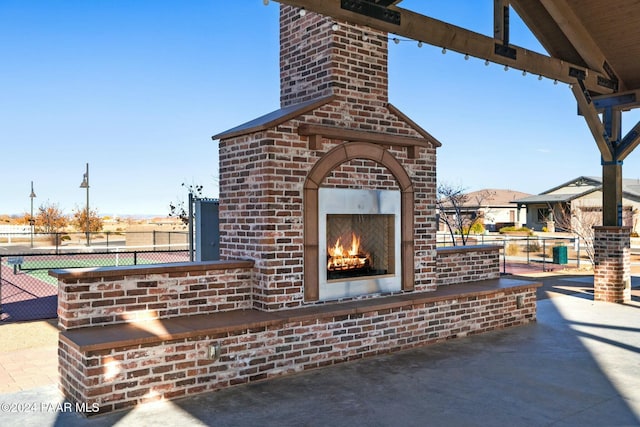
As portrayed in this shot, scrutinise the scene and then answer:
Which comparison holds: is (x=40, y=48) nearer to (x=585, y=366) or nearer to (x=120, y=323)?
(x=120, y=323)

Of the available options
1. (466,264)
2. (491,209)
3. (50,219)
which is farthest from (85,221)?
(491,209)

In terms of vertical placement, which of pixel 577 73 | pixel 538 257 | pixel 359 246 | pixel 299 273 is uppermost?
pixel 577 73

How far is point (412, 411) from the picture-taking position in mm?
4266

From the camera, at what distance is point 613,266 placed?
9820mm

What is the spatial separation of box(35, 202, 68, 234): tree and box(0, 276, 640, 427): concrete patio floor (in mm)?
36258

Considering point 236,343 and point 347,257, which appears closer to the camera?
point 236,343

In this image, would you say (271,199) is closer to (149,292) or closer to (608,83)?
(149,292)

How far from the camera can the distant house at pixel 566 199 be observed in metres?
34.2

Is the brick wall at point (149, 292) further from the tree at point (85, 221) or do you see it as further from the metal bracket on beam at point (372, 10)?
the tree at point (85, 221)

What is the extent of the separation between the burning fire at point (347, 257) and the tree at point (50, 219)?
35394 millimetres

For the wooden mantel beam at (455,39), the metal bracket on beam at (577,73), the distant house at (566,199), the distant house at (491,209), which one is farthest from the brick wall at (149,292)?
the distant house at (566,199)

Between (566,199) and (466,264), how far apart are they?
108 ft

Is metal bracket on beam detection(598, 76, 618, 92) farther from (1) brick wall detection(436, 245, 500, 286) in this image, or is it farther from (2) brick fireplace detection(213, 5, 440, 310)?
(2) brick fireplace detection(213, 5, 440, 310)

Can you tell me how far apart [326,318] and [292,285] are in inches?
19.9
